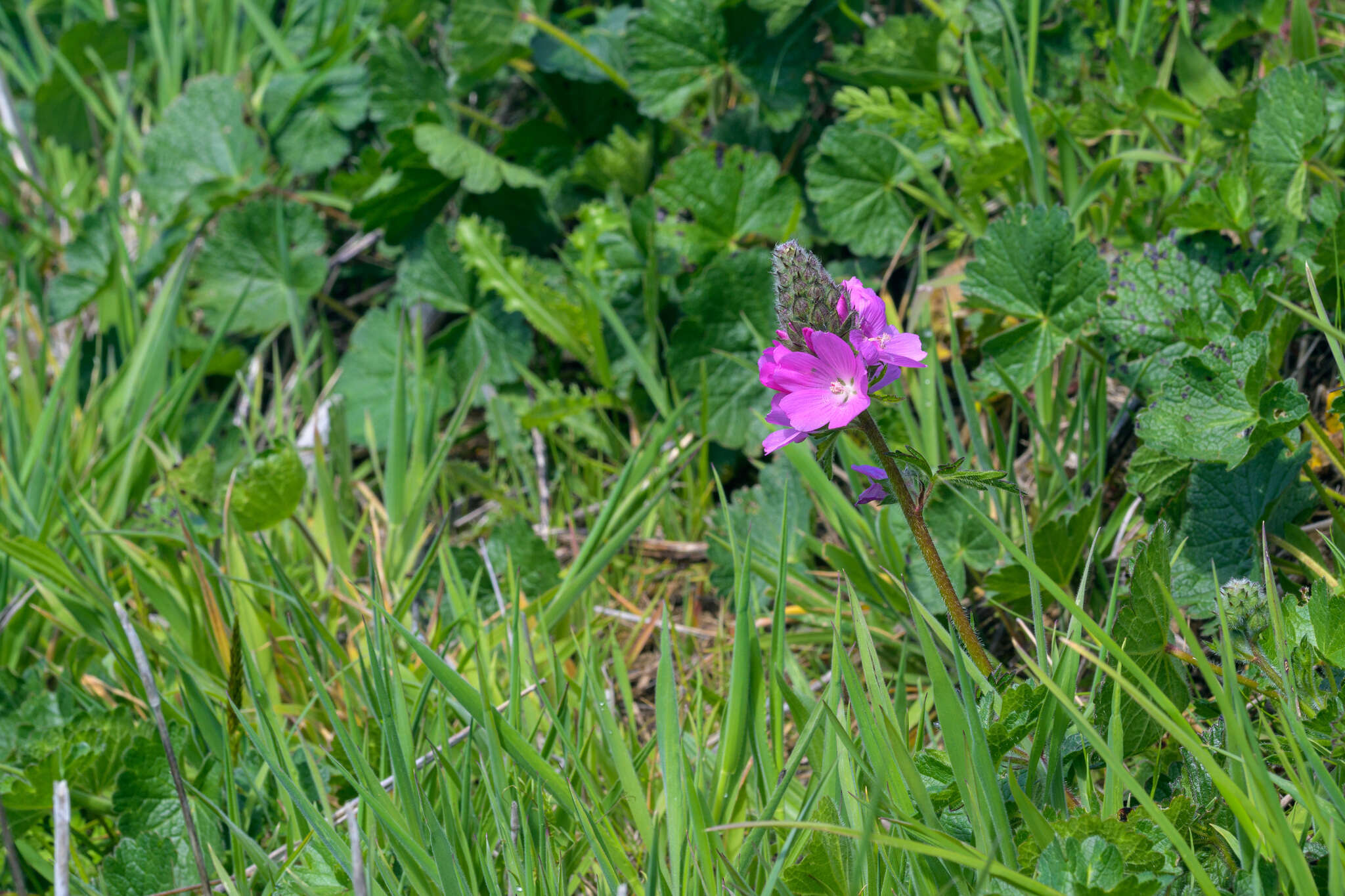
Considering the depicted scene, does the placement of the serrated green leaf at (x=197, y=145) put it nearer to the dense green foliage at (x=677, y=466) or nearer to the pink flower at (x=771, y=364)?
the dense green foliage at (x=677, y=466)

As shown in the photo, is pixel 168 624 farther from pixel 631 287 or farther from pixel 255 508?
pixel 631 287

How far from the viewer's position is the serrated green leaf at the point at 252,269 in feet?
10.2

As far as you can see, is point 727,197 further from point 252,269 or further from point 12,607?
point 12,607

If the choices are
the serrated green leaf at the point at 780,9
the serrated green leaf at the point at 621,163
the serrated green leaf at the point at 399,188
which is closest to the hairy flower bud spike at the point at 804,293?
the serrated green leaf at the point at 780,9

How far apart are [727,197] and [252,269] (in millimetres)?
1577

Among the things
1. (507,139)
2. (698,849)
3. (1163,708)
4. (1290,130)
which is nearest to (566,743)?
(698,849)

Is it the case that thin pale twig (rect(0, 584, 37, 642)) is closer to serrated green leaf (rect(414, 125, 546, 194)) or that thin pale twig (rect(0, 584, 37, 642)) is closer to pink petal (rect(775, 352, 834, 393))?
serrated green leaf (rect(414, 125, 546, 194))

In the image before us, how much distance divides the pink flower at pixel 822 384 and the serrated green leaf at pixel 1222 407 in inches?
25.6

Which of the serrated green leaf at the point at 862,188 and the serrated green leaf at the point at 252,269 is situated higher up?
the serrated green leaf at the point at 862,188

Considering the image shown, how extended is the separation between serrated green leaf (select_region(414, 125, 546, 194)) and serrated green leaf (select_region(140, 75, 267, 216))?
2.84ft

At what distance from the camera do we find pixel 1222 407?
1.45 metres

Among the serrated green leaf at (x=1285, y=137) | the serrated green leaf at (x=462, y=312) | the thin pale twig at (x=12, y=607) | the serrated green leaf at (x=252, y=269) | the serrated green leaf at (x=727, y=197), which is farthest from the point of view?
the serrated green leaf at (x=252, y=269)

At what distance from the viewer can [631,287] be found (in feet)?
8.77

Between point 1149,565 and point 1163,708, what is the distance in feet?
0.56
